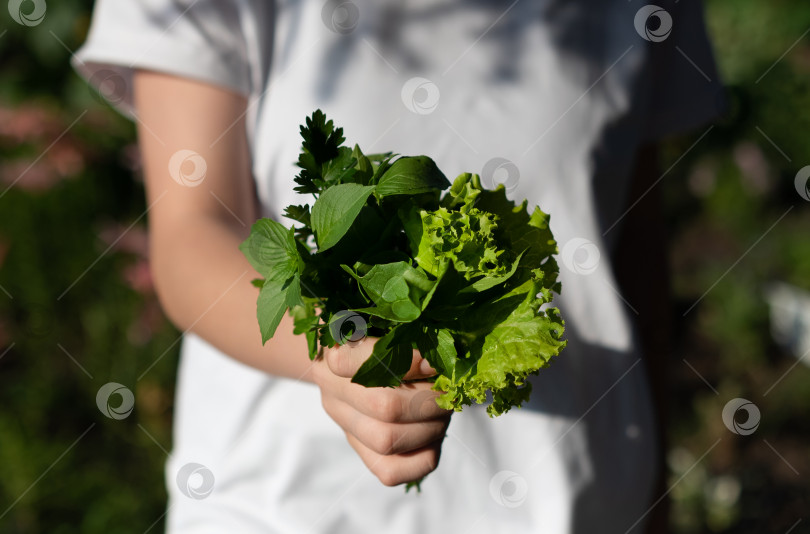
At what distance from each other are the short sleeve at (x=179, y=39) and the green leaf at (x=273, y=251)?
0.36 meters

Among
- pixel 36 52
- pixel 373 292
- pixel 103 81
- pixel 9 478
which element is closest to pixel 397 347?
pixel 373 292

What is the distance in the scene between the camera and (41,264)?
2.47m

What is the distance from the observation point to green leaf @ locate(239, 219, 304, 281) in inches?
24.9

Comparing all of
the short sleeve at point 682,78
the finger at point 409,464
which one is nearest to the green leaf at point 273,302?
the finger at point 409,464

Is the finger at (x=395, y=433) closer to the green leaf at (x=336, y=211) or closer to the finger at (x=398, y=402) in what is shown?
the finger at (x=398, y=402)

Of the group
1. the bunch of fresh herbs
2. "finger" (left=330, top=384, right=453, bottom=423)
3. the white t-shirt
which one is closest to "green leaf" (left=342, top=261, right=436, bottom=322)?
the bunch of fresh herbs

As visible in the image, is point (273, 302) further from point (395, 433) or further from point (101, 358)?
point (101, 358)

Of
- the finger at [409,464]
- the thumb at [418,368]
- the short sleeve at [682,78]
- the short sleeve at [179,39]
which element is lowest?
the finger at [409,464]

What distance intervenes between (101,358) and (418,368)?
2.04 m

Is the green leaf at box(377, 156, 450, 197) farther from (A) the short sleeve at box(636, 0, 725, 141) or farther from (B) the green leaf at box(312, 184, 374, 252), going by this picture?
(A) the short sleeve at box(636, 0, 725, 141)

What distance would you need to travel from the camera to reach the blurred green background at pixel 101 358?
7.42ft

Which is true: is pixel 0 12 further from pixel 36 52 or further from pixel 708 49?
pixel 708 49

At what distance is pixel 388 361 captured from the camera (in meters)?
0.65

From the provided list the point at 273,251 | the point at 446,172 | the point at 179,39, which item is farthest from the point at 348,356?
the point at 179,39
